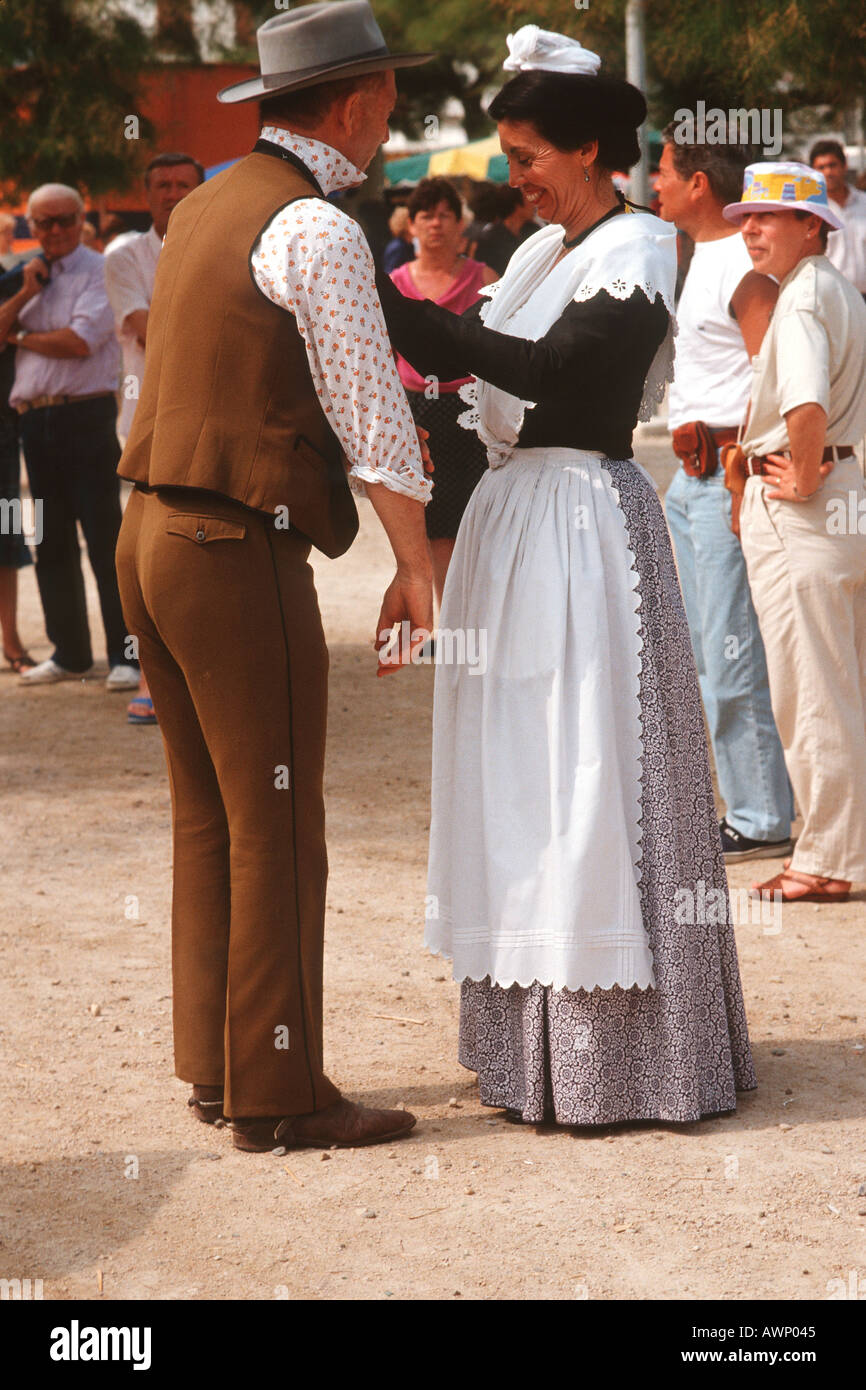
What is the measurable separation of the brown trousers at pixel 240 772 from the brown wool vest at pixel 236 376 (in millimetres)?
76

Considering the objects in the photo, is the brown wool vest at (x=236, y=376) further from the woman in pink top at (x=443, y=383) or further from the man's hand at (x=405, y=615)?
the woman in pink top at (x=443, y=383)

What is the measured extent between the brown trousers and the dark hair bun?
974 millimetres

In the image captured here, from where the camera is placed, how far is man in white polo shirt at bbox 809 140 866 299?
1191 cm

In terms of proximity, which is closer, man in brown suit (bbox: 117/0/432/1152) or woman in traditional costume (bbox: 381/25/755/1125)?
man in brown suit (bbox: 117/0/432/1152)

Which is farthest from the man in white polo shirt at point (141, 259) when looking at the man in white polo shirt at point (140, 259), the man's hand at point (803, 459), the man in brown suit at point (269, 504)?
the man in brown suit at point (269, 504)

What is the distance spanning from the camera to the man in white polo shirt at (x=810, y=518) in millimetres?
5008

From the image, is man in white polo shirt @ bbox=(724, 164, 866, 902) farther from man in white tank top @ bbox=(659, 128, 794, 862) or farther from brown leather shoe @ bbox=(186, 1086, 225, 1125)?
brown leather shoe @ bbox=(186, 1086, 225, 1125)

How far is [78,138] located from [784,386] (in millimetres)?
9112

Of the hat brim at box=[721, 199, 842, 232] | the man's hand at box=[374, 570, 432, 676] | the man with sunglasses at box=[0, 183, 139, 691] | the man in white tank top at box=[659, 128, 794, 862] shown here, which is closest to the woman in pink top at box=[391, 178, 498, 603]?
the man with sunglasses at box=[0, 183, 139, 691]

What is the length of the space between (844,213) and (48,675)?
→ 6839 millimetres

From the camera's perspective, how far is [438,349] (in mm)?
3479

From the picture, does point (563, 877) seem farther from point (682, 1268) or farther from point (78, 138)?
point (78, 138)
